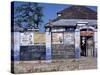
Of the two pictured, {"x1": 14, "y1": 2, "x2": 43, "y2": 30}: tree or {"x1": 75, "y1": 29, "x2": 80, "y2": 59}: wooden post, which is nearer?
{"x1": 14, "y1": 2, "x2": 43, "y2": 30}: tree

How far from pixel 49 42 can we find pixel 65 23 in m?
0.22

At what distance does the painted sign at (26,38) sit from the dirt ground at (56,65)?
0.16 meters

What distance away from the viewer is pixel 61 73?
2.14 meters

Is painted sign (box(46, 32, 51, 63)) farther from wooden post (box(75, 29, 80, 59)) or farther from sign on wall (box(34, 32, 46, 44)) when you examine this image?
wooden post (box(75, 29, 80, 59))

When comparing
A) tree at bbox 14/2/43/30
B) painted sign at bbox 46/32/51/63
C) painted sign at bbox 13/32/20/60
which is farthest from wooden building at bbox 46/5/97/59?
painted sign at bbox 13/32/20/60

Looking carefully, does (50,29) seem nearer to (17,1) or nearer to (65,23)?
(65,23)

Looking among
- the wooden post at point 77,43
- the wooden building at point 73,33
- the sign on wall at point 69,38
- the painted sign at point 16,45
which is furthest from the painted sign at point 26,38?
the wooden post at point 77,43

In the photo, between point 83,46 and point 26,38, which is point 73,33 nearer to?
point 83,46

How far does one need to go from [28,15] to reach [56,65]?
489 millimetres

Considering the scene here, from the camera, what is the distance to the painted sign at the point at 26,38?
80.4 inches

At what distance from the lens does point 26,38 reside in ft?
6.75

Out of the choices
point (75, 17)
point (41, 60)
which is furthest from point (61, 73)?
point (75, 17)

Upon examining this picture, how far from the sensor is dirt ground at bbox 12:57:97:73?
203 cm

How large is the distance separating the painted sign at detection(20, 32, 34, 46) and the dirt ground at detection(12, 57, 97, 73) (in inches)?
6.2
